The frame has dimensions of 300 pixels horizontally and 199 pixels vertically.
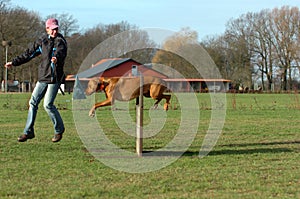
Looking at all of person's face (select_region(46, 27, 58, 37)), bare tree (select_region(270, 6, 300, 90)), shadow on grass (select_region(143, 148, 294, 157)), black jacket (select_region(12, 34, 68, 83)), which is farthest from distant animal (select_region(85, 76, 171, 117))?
bare tree (select_region(270, 6, 300, 90))

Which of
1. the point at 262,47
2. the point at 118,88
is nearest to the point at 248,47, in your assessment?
the point at 262,47

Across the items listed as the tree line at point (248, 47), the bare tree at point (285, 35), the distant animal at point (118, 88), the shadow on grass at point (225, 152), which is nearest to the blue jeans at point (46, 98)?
the distant animal at point (118, 88)

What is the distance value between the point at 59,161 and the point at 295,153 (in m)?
4.66

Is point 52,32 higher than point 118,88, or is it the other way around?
point 52,32

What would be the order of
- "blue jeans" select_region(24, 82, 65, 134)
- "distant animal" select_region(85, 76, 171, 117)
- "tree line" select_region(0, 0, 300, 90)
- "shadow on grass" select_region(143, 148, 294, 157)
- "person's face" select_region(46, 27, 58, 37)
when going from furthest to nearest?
1. "tree line" select_region(0, 0, 300, 90)
2. "distant animal" select_region(85, 76, 171, 117)
3. "shadow on grass" select_region(143, 148, 294, 157)
4. "blue jeans" select_region(24, 82, 65, 134)
5. "person's face" select_region(46, 27, 58, 37)

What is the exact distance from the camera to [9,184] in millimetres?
6453

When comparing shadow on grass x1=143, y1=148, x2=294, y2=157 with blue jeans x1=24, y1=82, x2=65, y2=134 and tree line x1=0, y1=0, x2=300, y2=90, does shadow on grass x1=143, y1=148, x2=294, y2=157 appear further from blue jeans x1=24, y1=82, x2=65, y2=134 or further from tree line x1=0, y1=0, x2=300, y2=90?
tree line x1=0, y1=0, x2=300, y2=90

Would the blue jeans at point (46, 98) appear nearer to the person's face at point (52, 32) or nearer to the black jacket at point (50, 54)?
the black jacket at point (50, 54)

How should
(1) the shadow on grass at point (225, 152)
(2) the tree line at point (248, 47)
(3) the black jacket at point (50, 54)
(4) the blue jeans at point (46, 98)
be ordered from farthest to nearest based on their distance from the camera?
(2) the tree line at point (248, 47)
(1) the shadow on grass at point (225, 152)
(4) the blue jeans at point (46, 98)
(3) the black jacket at point (50, 54)

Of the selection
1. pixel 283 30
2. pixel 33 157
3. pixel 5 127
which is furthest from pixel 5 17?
pixel 33 157

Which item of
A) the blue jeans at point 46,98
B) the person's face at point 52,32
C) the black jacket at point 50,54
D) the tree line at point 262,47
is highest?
the tree line at point 262,47

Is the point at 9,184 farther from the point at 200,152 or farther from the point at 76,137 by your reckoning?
the point at 76,137

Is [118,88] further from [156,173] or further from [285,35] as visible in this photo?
[285,35]

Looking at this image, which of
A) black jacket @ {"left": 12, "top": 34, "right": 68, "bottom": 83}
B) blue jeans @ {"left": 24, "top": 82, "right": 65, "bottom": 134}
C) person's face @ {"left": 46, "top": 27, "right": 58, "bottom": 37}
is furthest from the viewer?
blue jeans @ {"left": 24, "top": 82, "right": 65, "bottom": 134}
